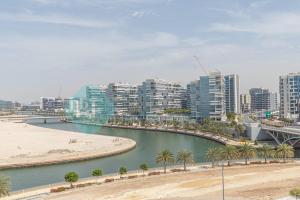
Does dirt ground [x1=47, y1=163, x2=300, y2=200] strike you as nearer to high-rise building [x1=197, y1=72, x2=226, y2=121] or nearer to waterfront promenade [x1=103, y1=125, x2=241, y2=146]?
waterfront promenade [x1=103, y1=125, x2=241, y2=146]

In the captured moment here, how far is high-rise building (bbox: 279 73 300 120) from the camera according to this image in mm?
163375

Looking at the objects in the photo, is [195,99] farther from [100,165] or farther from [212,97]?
[100,165]

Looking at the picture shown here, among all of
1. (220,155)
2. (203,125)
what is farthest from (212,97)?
(220,155)

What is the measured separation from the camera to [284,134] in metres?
95.0

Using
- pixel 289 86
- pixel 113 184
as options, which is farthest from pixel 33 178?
pixel 289 86

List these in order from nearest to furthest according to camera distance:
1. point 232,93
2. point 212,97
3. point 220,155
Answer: point 220,155
point 212,97
point 232,93

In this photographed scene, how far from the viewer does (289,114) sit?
164000 mm

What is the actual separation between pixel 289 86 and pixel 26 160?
117m

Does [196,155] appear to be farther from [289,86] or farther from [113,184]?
[289,86]

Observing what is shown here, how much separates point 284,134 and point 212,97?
72022 mm

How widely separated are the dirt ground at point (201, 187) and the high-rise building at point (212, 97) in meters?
108

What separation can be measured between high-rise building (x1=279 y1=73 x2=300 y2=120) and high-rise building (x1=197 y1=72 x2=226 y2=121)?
876 inches

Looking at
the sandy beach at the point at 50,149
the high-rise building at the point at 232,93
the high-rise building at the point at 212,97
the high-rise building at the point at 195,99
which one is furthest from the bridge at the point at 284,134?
the high-rise building at the point at 232,93

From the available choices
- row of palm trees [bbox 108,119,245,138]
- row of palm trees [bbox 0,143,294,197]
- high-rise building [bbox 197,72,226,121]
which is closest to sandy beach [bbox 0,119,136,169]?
row of palm trees [bbox 0,143,294,197]
